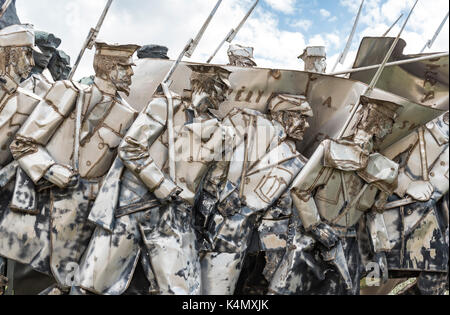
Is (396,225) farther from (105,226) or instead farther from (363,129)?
(105,226)

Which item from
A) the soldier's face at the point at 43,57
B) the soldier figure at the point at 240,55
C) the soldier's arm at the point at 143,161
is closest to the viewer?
the soldier's arm at the point at 143,161

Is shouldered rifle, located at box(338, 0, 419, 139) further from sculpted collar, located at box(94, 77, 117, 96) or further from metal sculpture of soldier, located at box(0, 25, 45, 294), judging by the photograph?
metal sculpture of soldier, located at box(0, 25, 45, 294)

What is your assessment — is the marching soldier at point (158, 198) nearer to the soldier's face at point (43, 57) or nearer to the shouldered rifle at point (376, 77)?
the shouldered rifle at point (376, 77)

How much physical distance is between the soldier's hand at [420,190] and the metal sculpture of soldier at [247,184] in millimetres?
939

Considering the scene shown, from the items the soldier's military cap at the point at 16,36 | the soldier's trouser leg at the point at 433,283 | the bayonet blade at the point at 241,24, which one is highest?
the bayonet blade at the point at 241,24

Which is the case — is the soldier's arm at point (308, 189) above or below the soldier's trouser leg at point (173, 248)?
above

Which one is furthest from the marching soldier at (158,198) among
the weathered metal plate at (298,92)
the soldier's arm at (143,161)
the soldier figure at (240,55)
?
the soldier figure at (240,55)

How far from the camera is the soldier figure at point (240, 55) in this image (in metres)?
7.18

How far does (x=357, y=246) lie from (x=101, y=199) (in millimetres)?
2124

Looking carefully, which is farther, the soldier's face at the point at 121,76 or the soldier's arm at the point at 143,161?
the soldier's face at the point at 121,76

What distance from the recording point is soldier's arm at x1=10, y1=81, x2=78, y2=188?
5027 mm

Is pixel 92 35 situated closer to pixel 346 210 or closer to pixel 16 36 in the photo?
pixel 16 36

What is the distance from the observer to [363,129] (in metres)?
5.64
